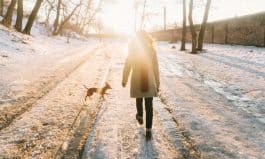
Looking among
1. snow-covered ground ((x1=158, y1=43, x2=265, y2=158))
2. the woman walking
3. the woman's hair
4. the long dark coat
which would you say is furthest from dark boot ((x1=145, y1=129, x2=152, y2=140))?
the woman's hair

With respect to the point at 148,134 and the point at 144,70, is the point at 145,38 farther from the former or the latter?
the point at 148,134

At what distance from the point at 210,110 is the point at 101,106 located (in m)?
2.54

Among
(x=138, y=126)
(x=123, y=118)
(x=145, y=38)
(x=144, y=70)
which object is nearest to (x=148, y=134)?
(x=138, y=126)

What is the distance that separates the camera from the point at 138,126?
23.4ft

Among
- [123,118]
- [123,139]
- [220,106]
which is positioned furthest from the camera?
[220,106]

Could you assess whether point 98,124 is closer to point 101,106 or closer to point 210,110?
point 101,106

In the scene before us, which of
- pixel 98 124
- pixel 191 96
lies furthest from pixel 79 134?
pixel 191 96

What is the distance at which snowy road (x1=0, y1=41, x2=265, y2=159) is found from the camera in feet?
18.9

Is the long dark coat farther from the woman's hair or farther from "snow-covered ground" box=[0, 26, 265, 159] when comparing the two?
"snow-covered ground" box=[0, 26, 265, 159]

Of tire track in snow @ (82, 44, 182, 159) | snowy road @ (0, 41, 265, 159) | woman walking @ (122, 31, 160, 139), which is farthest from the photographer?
woman walking @ (122, 31, 160, 139)

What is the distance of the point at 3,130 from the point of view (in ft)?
21.8

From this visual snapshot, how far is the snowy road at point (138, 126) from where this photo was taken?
5.76 metres

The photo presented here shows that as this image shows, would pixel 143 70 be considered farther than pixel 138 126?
No

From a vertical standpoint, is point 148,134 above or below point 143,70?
below
